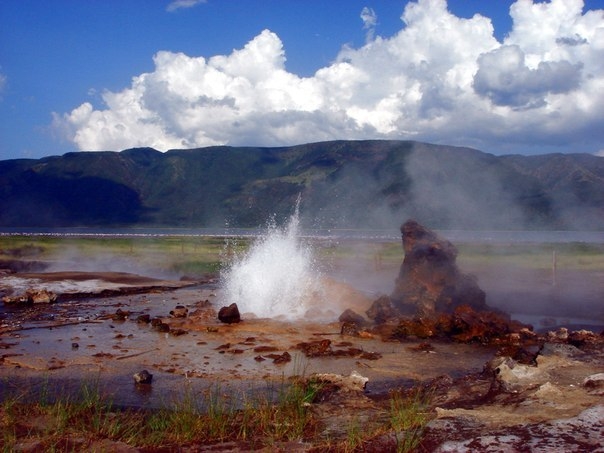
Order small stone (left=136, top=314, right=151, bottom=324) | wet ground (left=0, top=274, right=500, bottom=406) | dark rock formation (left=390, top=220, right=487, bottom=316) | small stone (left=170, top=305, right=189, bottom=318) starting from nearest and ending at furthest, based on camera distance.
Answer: wet ground (left=0, top=274, right=500, bottom=406)
small stone (left=136, top=314, right=151, bottom=324)
dark rock formation (left=390, top=220, right=487, bottom=316)
small stone (left=170, top=305, right=189, bottom=318)

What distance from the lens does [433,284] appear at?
56.5 feet

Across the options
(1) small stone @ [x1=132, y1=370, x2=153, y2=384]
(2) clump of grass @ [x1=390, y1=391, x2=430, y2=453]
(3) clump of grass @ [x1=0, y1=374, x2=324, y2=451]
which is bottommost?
(1) small stone @ [x1=132, y1=370, x2=153, y2=384]

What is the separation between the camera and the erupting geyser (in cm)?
1936

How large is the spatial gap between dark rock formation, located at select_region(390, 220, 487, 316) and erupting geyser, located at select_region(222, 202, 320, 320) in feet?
11.3

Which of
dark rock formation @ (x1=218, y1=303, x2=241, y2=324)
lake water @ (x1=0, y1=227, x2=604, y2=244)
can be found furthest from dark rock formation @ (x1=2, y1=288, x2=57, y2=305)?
lake water @ (x1=0, y1=227, x2=604, y2=244)

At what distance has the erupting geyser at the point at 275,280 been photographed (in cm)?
1936

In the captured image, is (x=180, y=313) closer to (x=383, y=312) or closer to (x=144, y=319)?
(x=144, y=319)

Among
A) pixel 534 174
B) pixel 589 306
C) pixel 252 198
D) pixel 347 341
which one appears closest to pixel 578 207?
pixel 534 174

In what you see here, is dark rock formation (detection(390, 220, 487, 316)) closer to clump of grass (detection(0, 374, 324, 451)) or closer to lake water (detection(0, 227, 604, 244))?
clump of grass (detection(0, 374, 324, 451))

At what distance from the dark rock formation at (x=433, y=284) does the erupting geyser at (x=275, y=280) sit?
3431mm

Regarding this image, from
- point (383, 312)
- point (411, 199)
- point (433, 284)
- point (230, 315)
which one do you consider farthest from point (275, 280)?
point (411, 199)

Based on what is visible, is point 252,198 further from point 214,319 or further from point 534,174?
point 214,319

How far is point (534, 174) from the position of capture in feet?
550

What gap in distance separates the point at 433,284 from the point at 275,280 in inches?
236
